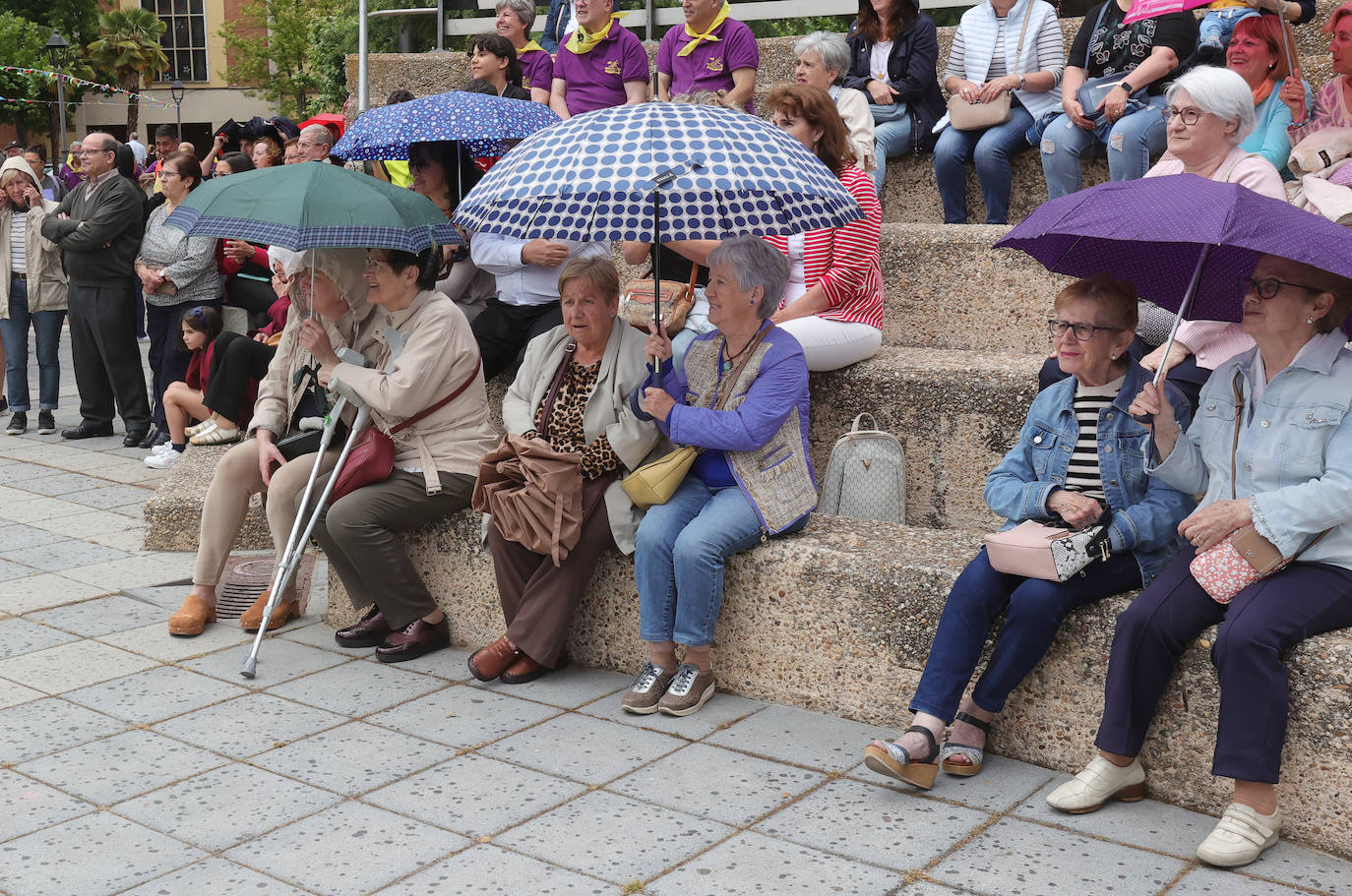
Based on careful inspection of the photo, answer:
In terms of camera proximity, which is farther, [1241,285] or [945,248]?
[945,248]

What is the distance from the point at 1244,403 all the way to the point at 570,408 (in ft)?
7.38

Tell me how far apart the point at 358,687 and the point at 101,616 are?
5.20 feet

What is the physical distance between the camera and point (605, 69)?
810 centimetres

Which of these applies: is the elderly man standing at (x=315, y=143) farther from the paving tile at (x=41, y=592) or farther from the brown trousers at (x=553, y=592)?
the brown trousers at (x=553, y=592)

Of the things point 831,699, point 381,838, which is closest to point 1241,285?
point 831,699

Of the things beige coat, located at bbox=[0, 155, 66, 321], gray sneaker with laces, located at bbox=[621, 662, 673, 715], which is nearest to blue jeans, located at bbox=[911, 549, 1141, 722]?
gray sneaker with laces, located at bbox=[621, 662, 673, 715]

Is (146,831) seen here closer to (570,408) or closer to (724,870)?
(724,870)

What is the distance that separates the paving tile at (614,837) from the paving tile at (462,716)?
623mm

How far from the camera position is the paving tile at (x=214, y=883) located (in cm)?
322

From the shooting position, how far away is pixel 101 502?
7.82 m

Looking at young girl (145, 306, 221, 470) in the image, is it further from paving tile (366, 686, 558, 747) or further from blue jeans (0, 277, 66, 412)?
paving tile (366, 686, 558, 747)

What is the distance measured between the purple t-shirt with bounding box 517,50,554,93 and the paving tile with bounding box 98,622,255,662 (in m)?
4.41

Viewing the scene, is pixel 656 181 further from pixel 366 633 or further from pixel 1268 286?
pixel 366 633

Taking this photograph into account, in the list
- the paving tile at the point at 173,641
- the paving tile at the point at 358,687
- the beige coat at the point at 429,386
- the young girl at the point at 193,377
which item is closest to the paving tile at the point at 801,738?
the paving tile at the point at 358,687
